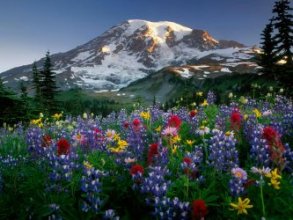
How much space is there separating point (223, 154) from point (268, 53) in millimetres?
44933

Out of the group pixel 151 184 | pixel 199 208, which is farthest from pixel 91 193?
pixel 199 208

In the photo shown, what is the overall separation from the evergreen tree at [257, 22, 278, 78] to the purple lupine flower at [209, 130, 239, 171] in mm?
42393

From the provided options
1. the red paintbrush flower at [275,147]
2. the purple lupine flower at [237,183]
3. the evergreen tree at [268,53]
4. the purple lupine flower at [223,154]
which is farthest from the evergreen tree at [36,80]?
the purple lupine flower at [237,183]

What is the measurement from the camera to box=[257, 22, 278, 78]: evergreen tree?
1825 inches

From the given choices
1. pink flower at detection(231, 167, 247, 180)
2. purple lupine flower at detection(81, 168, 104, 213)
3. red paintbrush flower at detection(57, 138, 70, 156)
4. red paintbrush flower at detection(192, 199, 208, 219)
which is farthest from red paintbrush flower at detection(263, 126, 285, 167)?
red paintbrush flower at detection(57, 138, 70, 156)

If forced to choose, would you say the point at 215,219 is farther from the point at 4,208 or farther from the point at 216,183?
the point at 4,208

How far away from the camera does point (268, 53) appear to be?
47.5 m

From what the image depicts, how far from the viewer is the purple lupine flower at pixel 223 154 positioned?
5105mm

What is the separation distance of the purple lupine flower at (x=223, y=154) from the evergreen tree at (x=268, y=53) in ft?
139

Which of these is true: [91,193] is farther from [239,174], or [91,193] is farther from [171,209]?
[239,174]

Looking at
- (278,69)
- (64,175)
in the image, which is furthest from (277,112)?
(278,69)

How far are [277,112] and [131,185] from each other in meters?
5.56

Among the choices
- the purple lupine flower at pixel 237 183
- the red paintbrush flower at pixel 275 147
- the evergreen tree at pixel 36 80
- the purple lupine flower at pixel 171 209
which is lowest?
the purple lupine flower at pixel 171 209

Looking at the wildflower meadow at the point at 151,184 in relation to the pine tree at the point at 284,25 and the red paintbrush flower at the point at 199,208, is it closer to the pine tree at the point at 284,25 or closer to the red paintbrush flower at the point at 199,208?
the red paintbrush flower at the point at 199,208
